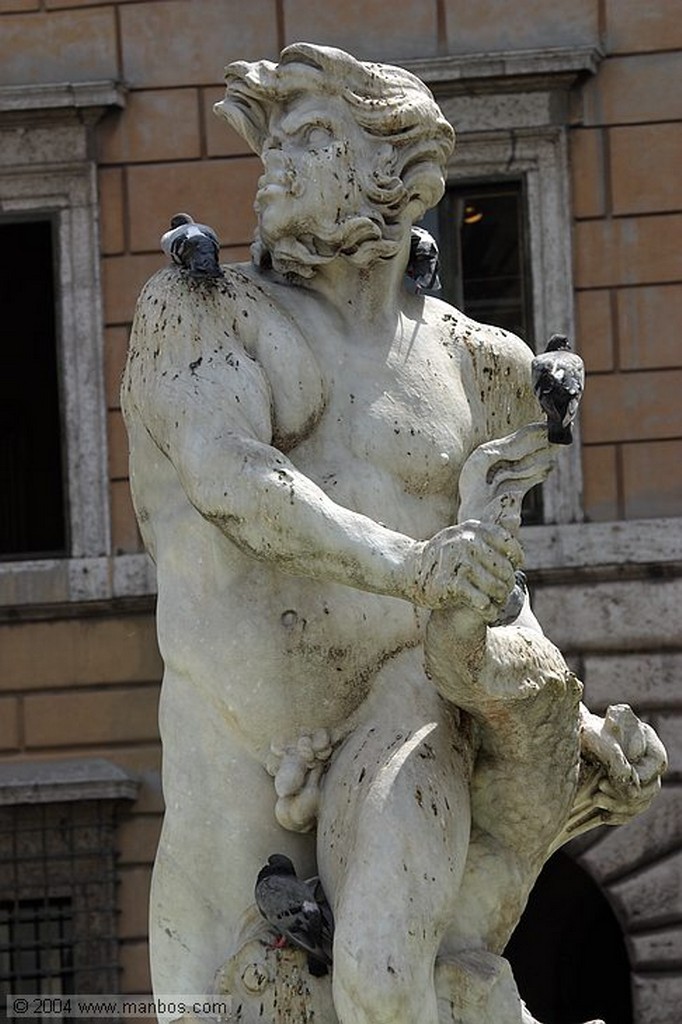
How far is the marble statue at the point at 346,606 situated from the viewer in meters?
5.65

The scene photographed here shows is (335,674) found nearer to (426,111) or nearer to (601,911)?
(426,111)

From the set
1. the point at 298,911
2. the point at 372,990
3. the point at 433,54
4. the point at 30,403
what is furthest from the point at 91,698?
the point at 372,990

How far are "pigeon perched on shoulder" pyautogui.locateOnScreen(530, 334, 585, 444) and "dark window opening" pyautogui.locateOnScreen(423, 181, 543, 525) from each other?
491 inches

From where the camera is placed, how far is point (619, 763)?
19.8ft

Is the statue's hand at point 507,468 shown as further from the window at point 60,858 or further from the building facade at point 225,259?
the window at point 60,858

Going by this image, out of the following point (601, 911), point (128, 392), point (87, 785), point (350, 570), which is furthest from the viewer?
point (601, 911)

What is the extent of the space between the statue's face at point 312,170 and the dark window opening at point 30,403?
42.2 ft

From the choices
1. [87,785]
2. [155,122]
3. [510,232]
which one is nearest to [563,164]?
[510,232]

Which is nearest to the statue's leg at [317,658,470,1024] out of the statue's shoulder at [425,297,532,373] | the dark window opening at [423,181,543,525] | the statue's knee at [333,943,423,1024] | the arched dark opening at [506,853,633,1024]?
the statue's knee at [333,943,423,1024]

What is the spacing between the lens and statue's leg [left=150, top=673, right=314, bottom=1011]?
19.2 ft

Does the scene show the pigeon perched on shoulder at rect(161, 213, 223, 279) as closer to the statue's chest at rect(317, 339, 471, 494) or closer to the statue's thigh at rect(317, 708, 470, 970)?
the statue's chest at rect(317, 339, 471, 494)

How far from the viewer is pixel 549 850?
6.05 meters

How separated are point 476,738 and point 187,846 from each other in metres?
0.46

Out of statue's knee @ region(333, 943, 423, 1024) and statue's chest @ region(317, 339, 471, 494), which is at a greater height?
statue's chest @ region(317, 339, 471, 494)
